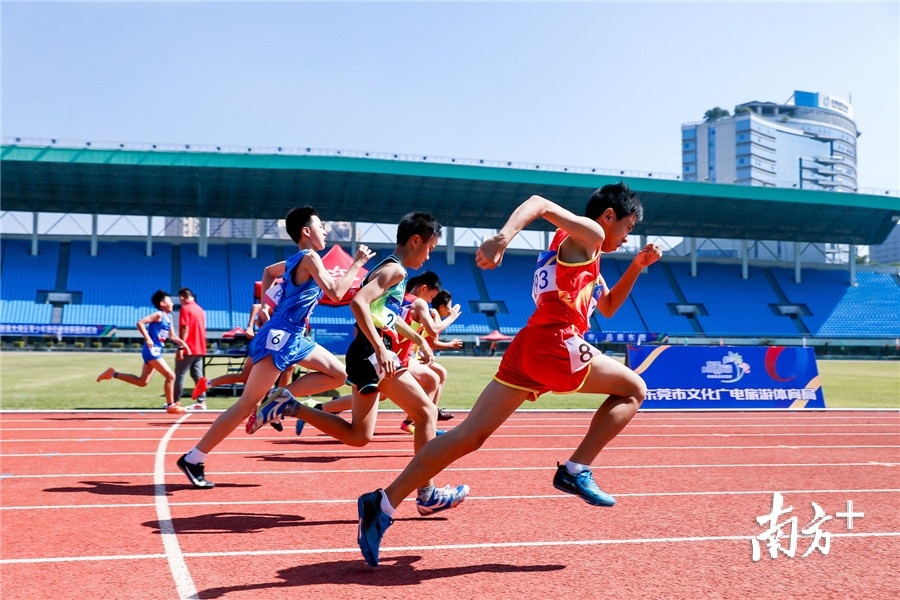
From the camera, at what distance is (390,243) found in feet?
183

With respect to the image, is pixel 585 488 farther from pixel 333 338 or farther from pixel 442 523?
pixel 333 338

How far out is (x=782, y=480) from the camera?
707 centimetres

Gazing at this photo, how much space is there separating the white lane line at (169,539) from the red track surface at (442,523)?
19mm

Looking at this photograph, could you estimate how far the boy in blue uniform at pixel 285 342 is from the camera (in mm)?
6152

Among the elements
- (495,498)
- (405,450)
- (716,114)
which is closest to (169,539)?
(495,498)

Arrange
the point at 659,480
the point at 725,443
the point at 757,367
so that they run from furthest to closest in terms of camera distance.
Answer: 1. the point at 757,367
2. the point at 725,443
3. the point at 659,480

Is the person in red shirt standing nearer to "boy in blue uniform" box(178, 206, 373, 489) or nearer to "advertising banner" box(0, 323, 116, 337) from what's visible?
"boy in blue uniform" box(178, 206, 373, 489)

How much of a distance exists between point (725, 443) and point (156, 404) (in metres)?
9.13

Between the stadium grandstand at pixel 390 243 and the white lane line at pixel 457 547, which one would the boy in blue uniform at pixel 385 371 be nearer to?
the white lane line at pixel 457 547

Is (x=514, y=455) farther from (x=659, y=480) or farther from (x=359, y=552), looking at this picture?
(x=359, y=552)

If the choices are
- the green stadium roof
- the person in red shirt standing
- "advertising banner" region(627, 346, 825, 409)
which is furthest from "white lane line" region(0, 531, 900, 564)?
the green stadium roof

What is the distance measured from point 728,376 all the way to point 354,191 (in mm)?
36364

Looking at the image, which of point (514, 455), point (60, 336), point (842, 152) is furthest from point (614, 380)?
point (842, 152)

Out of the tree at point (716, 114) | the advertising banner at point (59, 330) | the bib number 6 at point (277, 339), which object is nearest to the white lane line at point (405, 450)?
the bib number 6 at point (277, 339)
